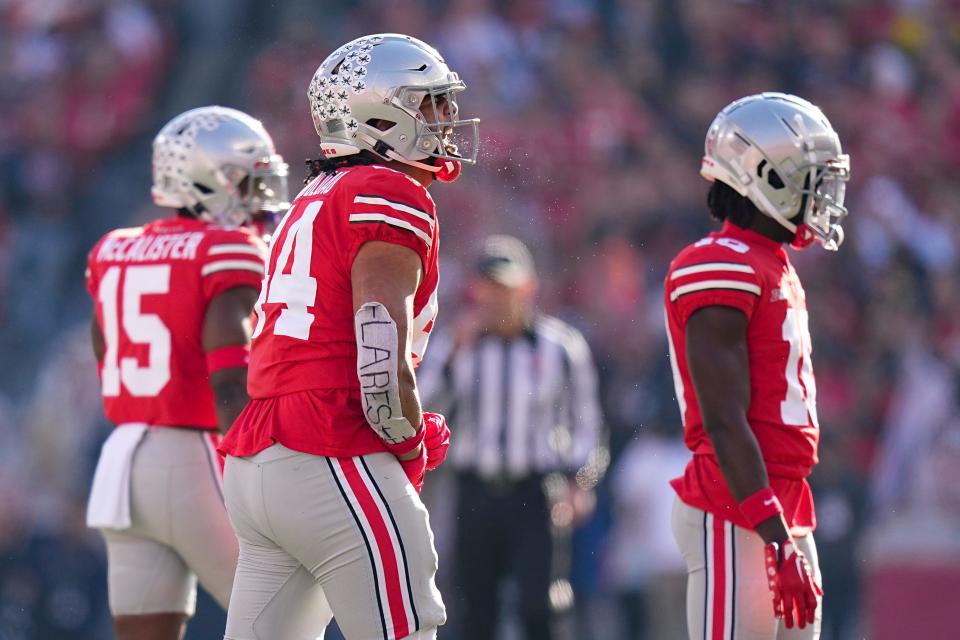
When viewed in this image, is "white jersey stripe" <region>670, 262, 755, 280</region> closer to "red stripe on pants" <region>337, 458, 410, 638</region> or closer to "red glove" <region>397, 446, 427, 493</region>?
"red glove" <region>397, 446, 427, 493</region>

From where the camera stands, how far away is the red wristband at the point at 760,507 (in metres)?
3.53

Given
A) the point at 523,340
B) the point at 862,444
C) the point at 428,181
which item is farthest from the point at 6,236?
the point at 428,181

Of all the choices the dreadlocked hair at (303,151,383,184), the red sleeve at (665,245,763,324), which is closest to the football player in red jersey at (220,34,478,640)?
the dreadlocked hair at (303,151,383,184)

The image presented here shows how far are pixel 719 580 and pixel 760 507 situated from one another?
237 millimetres

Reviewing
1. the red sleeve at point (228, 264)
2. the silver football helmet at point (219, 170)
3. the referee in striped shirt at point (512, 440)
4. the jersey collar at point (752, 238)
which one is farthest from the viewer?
the referee in striped shirt at point (512, 440)

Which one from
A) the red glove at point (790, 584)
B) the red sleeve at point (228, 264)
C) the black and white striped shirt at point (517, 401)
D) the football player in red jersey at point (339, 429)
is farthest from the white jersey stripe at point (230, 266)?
the black and white striped shirt at point (517, 401)

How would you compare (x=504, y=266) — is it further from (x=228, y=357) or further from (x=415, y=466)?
(x=415, y=466)

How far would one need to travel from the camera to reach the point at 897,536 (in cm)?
823

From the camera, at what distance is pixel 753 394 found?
3711 mm

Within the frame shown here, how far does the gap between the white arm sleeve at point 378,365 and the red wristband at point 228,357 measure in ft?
3.49

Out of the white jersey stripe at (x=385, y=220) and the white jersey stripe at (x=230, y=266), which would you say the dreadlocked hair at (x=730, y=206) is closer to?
the white jersey stripe at (x=385, y=220)

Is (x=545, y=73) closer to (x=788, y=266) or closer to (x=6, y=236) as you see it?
(x=6, y=236)

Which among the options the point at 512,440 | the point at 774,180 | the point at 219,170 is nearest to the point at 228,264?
the point at 219,170

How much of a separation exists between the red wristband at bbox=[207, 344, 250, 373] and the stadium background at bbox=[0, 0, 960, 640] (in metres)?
3.60
